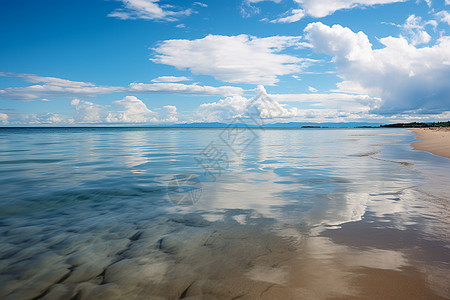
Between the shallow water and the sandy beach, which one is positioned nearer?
the shallow water

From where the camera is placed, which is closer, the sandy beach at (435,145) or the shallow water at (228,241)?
the shallow water at (228,241)

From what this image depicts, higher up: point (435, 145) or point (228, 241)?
point (435, 145)

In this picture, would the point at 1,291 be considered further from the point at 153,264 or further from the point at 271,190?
the point at 271,190

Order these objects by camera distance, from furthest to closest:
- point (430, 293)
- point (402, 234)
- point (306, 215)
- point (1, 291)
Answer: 1. point (306, 215)
2. point (402, 234)
3. point (1, 291)
4. point (430, 293)

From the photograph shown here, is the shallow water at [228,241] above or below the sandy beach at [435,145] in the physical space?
below

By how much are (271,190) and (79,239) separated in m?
6.19

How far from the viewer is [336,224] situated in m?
6.10

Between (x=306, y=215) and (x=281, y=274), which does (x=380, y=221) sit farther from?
(x=281, y=274)

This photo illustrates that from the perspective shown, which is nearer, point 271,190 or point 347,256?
point 347,256

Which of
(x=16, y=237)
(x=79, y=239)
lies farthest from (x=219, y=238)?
(x=16, y=237)

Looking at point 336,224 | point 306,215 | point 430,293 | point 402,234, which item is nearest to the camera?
point 430,293

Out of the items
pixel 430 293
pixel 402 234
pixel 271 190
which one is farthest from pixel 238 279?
pixel 271 190

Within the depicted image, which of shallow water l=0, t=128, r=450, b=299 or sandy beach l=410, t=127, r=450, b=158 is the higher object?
sandy beach l=410, t=127, r=450, b=158

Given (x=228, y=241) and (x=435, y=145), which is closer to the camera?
(x=228, y=241)
